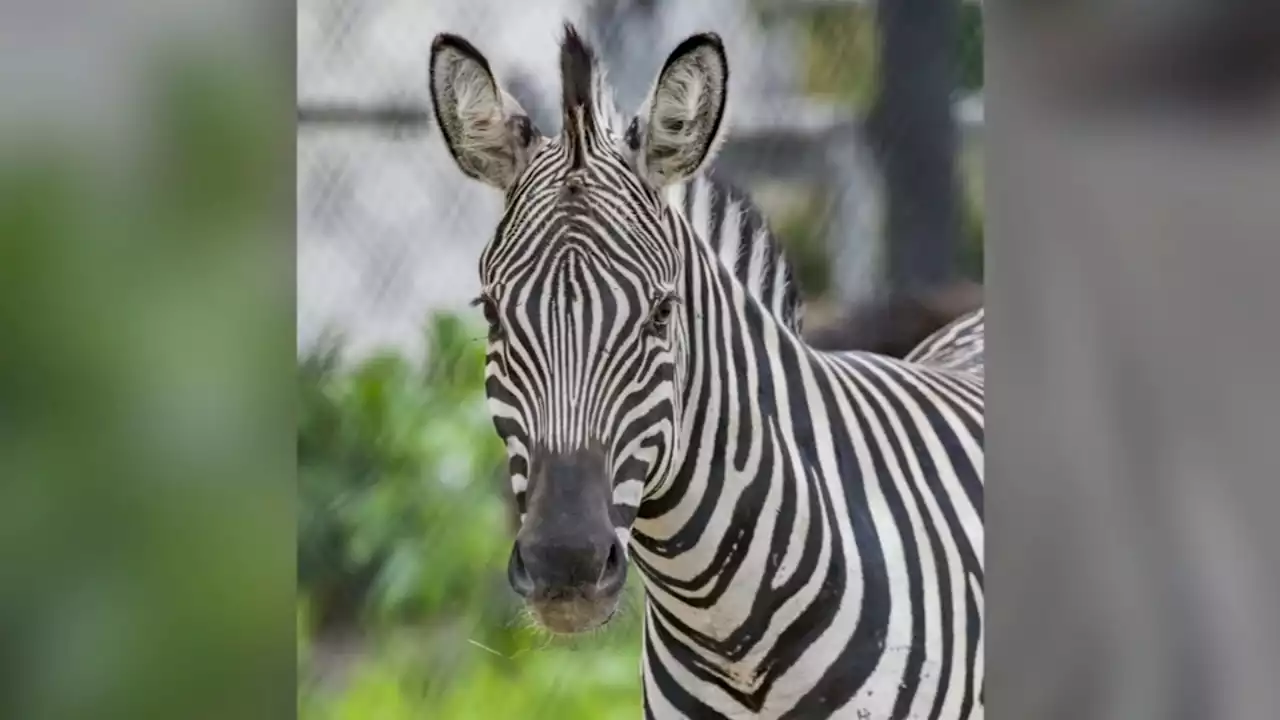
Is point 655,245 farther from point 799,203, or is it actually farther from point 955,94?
point 955,94

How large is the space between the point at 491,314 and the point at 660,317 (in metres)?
0.19

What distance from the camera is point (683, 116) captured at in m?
1.50

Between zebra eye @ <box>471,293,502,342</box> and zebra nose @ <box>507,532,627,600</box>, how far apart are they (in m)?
0.23

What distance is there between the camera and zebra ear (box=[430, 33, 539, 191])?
4.91ft

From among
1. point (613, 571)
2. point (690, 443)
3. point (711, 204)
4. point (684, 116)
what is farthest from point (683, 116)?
point (613, 571)

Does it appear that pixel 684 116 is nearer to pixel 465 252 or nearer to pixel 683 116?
pixel 683 116

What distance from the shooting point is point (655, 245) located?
1478 millimetres
